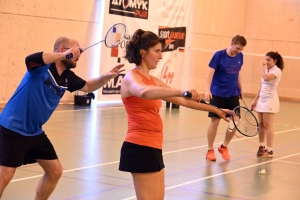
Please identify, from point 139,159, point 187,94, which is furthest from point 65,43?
point 187,94

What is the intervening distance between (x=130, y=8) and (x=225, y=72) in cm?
850

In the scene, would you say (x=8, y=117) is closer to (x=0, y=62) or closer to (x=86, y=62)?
(x=0, y=62)

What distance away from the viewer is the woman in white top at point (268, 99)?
9.45m

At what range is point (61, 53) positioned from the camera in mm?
4562

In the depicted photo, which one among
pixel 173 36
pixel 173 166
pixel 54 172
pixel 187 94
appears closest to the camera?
pixel 187 94

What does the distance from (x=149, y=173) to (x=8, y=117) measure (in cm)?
136

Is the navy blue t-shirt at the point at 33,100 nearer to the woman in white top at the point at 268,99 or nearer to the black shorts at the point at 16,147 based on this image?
the black shorts at the point at 16,147

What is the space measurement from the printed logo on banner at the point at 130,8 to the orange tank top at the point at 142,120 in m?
12.3

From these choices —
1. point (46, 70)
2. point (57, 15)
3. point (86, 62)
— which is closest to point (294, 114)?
point (86, 62)

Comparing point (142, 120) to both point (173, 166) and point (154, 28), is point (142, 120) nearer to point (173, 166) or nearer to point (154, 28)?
point (173, 166)

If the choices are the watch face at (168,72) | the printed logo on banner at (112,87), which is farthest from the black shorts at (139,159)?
the watch face at (168,72)

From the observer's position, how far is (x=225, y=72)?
9000mm

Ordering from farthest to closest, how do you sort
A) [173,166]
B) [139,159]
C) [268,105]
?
[268,105] < [173,166] < [139,159]

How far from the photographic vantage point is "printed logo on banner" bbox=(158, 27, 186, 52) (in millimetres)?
18938
